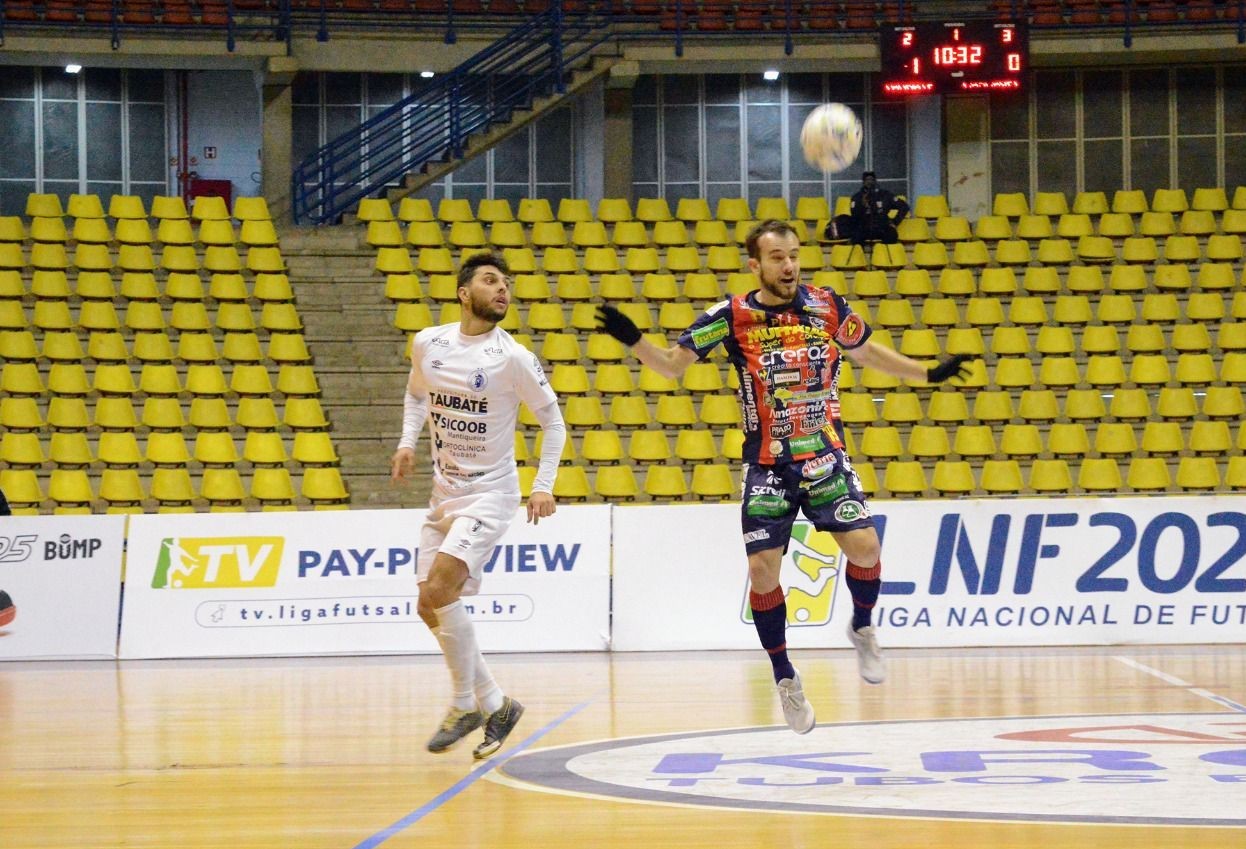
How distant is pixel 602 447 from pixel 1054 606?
5829mm

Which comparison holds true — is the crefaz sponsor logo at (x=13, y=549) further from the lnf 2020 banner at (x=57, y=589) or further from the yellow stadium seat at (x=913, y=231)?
the yellow stadium seat at (x=913, y=231)

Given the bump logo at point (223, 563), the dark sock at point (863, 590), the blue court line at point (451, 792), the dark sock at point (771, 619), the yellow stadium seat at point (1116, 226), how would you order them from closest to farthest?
the blue court line at point (451, 792) → the dark sock at point (771, 619) → the dark sock at point (863, 590) → the bump logo at point (223, 563) → the yellow stadium seat at point (1116, 226)

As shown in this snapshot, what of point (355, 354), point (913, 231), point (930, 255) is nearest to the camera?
point (355, 354)

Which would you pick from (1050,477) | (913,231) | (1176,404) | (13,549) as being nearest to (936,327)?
(913,231)

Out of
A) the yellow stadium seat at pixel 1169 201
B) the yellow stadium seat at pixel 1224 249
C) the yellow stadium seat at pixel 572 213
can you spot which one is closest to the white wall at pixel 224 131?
the yellow stadium seat at pixel 572 213

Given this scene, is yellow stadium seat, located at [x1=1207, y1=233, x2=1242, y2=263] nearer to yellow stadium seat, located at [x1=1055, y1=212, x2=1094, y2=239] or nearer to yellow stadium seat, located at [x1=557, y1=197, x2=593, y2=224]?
yellow stadium seat, located at [x1=1055, y1=212, x2=1094, y2=239]

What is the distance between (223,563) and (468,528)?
662 centimetres

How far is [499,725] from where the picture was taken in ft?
24.1

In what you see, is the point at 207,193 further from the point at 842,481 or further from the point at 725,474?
the point at 842,481

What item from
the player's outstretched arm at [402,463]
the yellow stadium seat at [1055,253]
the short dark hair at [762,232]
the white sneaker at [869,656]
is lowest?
the white sneaker at [869,656]

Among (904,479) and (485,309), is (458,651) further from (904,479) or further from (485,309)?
(904,479)

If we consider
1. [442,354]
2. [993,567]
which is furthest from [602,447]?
[442,354]

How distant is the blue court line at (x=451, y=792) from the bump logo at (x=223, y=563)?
17.1ft

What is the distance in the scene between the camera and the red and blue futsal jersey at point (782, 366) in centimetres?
730
